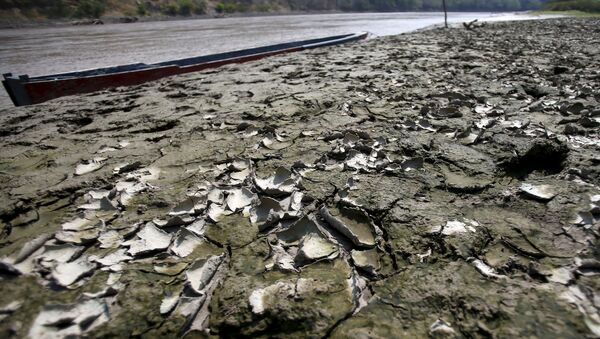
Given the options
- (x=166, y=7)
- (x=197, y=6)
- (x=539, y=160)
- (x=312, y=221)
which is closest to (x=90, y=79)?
(x=312, y=221)

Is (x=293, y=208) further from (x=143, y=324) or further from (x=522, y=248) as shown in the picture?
(x=522, y=248)

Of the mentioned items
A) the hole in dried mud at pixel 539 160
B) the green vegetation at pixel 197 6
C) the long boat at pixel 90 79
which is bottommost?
the hole in dried mud at pixel 539 160

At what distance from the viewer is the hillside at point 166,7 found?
3325cm

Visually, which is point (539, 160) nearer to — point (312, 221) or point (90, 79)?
point (312, 221)

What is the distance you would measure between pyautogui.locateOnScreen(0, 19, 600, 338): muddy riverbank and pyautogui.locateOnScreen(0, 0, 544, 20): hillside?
40.6 meters

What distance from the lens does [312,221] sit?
57.2 inches

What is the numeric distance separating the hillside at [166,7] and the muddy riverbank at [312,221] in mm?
40620

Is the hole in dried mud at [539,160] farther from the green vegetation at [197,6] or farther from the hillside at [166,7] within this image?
the hillside at [166,7]

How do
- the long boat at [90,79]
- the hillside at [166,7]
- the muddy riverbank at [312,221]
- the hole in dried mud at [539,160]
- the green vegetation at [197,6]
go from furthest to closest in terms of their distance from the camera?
1. the green vegetation at [197,6]
2. the hillside at [166,7]
3. the long boat at [90,79]
4. the hole in dried mud at [539,160]
5. the muddy riverbank at [312,221]

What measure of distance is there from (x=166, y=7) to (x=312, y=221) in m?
50.4

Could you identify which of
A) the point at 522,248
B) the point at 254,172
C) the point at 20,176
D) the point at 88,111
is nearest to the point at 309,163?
the point at 254,172

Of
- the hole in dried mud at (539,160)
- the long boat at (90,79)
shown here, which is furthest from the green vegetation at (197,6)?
the hole in dried mud at (539,160)

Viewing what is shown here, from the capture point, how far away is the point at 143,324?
104cm

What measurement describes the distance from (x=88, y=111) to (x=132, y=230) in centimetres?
262
